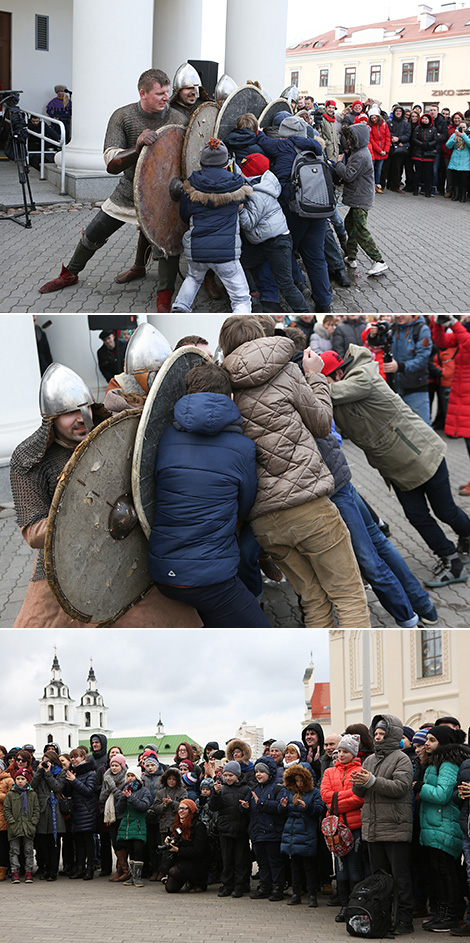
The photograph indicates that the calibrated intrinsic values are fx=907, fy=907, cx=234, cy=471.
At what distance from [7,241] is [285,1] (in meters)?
8.23

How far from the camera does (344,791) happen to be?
15.2ft

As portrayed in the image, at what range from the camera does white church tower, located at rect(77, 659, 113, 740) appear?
6906mm

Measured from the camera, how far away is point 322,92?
207ft

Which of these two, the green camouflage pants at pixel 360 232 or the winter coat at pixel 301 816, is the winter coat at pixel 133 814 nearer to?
the winter coat at pixel 301 816

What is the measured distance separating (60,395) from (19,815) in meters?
3.28

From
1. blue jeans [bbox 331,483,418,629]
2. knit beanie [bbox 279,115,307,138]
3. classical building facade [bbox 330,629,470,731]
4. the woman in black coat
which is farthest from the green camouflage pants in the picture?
the woman in black coat

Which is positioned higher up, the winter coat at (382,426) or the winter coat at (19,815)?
the winter coat at (382,426)

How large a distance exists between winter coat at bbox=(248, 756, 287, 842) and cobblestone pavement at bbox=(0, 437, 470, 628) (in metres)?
0.90

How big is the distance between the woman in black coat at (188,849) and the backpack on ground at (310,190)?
14.1ft

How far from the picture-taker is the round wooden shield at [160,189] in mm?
6039

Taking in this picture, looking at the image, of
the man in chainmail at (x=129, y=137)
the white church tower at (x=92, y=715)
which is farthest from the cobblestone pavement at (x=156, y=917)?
the man in chainmail at (x=129, y=137)

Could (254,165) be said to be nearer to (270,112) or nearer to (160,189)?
(160,189)

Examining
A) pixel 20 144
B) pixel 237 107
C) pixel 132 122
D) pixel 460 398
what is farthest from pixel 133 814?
pixel 20 144

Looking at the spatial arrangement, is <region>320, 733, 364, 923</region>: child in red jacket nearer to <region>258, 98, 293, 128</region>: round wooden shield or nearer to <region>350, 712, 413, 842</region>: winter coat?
→ <region>350, 712, 413, 842</region>: winter coat
